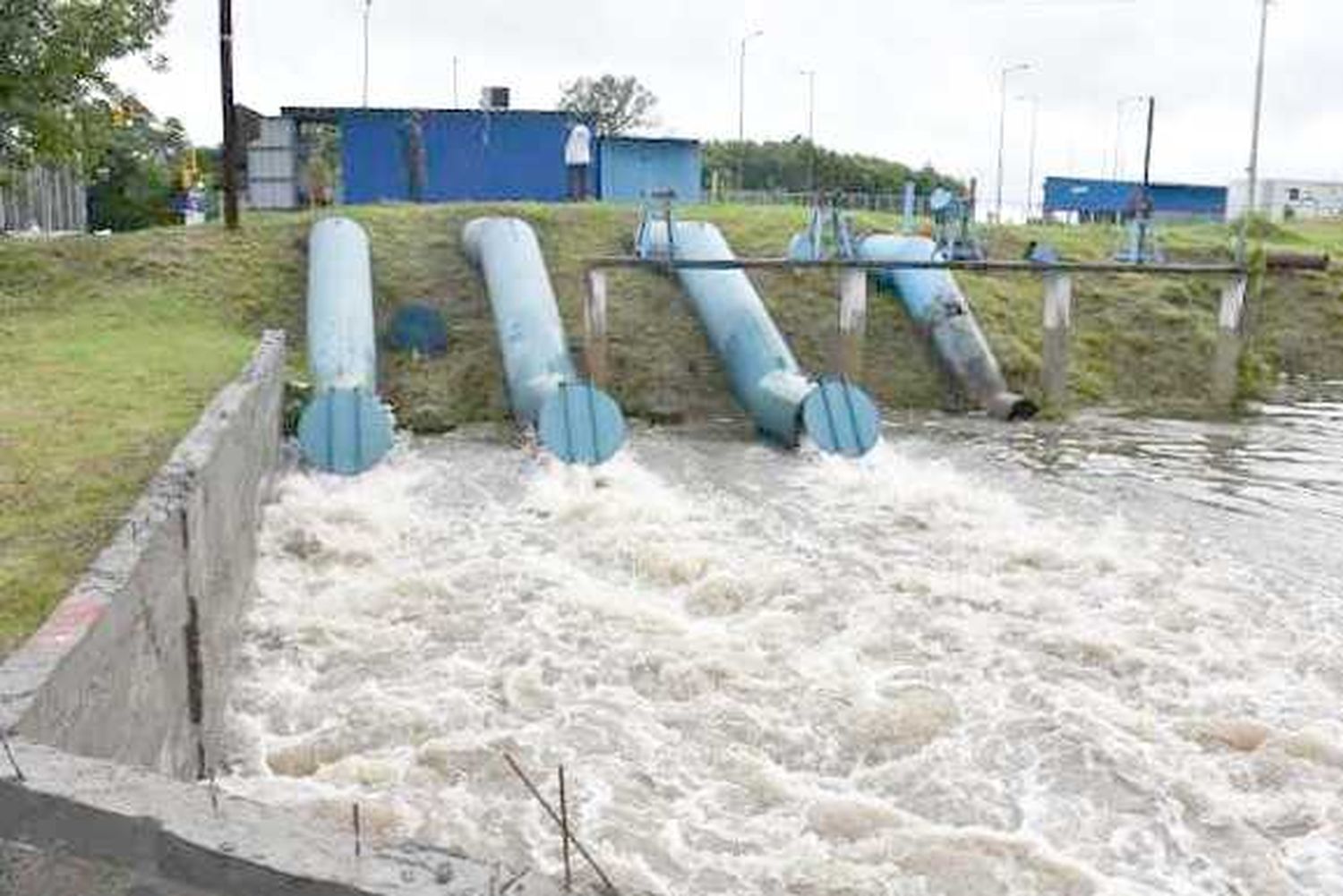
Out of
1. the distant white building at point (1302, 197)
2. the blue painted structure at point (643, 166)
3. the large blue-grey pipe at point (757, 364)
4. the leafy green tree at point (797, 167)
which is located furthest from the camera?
the leafy green tree at point (797, 167)

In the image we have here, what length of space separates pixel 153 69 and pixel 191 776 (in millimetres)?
14139

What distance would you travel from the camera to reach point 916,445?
1619 centimetres


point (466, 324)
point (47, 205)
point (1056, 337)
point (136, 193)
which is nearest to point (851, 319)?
point (1056, 337)

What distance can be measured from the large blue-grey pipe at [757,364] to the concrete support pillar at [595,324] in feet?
4.09

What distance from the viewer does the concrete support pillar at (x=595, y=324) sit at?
672 inches

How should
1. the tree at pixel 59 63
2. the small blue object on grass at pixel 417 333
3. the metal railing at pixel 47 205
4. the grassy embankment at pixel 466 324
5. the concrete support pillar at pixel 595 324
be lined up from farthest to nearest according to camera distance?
1. the metal railing at pixel 47 205
2. the small blue object on grass at pixel 417 333
3. the concrete support pillar at pixel 595 324
4. the tree at pixel 59 63
5. the grassy embankment at pixel 466 324

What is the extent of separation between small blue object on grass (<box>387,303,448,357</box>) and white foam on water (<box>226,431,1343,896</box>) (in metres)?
6.30

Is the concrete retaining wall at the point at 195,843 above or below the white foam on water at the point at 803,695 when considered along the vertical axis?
above

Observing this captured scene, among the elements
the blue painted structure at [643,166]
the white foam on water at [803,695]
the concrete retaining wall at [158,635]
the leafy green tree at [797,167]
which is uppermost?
the leafy green tree at [797,167]

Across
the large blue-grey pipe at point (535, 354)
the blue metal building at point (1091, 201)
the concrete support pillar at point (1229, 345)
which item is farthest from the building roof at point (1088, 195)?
the large blue-grey pipe at point (535, 354)

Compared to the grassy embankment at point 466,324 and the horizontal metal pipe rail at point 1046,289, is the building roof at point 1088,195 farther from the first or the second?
the horizontal metal pipe rail at point 1046,289

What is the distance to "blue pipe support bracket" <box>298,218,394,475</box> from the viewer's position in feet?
42.5

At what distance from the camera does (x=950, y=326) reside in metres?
19.3

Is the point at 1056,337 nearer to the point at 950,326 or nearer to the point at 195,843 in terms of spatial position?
the point at 950,326
